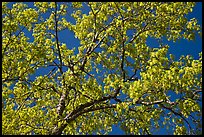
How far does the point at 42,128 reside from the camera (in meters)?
17.8

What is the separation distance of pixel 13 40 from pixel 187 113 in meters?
9.16

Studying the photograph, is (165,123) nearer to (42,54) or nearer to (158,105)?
(158,105)

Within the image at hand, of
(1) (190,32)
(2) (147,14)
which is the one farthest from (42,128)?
(1) (190,32)

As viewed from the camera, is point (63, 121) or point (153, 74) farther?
point (63, 121)

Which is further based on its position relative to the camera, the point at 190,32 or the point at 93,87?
the point at 190,32

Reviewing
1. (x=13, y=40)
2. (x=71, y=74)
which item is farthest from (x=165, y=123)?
(x=13, y=40)

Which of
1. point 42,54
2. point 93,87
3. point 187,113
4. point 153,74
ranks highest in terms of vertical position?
point 42,54

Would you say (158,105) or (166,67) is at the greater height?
(166,67)

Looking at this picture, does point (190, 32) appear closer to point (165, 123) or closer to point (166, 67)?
point (166, 67)

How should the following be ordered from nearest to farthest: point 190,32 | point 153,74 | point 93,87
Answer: point 153,74, point 93,87, point 190,32

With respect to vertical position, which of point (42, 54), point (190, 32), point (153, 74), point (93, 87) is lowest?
point (153, 74)

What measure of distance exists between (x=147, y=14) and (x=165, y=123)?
581 cm

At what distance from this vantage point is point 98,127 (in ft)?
75.5

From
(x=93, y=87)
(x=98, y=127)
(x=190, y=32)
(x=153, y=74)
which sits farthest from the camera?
(x=98, y=127)
